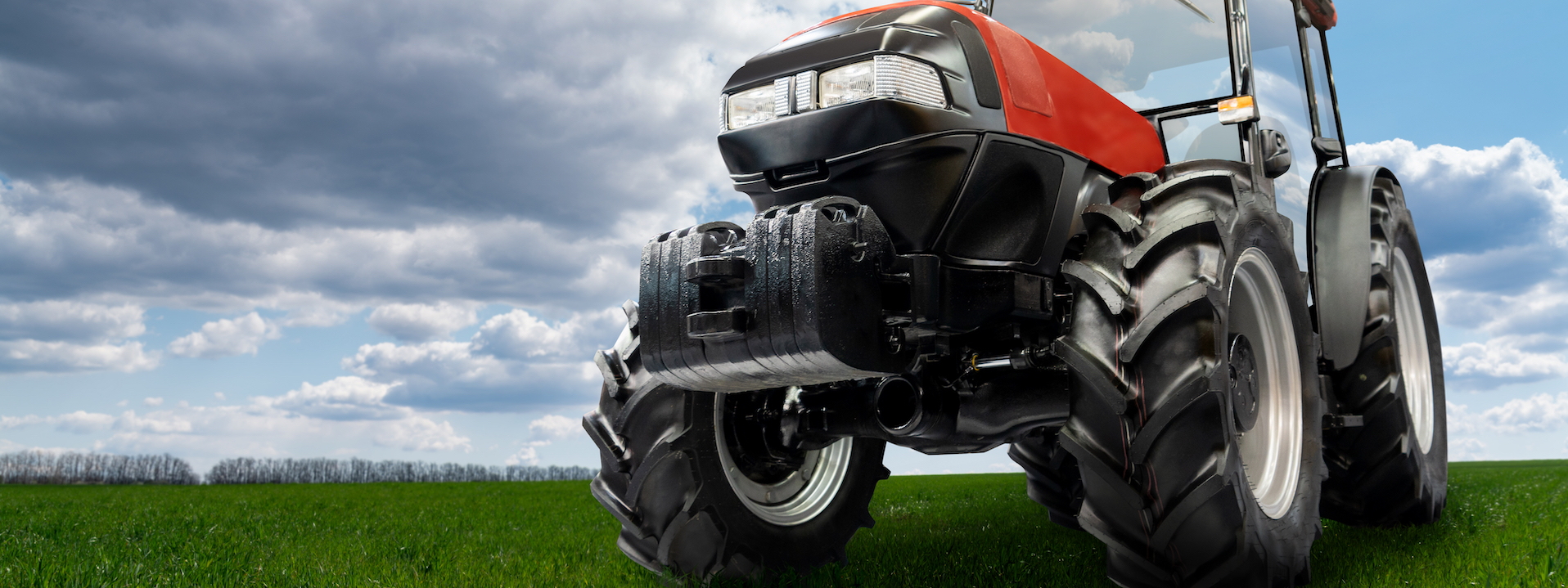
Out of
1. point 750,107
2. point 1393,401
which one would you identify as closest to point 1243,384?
point 750,107

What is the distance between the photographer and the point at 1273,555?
9.46 ft

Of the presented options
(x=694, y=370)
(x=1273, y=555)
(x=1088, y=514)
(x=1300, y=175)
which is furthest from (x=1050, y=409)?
(x=1300, y=175)

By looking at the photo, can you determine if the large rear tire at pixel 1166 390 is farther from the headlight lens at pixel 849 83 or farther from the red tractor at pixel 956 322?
the headlight lens at pixel 849 83

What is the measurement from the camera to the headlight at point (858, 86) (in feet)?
8.59

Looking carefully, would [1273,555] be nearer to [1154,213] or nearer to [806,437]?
[1154,213]

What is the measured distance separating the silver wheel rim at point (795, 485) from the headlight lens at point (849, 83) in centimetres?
113

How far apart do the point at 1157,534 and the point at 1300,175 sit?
3.09 m

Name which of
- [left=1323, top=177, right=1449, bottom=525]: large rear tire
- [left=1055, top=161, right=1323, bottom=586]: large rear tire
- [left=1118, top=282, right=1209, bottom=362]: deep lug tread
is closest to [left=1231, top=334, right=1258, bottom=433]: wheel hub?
[left=1055, top=161, right=1323, bottom=586]: large rear tire

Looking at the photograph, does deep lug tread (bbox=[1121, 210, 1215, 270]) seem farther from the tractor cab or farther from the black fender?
the black fender

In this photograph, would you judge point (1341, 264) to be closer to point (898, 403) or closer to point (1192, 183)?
point (1192, 183)

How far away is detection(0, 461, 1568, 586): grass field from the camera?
3404mm

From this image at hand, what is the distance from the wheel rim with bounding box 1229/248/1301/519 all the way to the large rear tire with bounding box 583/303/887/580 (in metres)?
1.58

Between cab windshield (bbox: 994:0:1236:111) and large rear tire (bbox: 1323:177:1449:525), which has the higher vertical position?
cab windshield (bbox: 994:0:1236:111)

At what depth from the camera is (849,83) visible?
2682 millimetres
